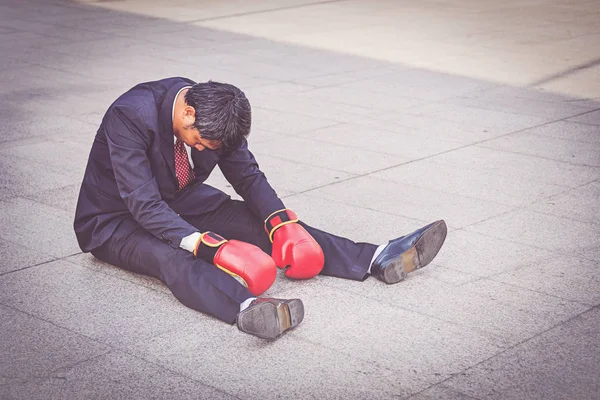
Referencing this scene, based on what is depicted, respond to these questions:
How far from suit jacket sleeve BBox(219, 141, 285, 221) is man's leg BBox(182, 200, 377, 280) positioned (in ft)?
0.23

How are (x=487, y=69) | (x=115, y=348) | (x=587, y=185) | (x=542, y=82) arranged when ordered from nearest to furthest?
1. (x=115, y=348)
2. (x=587, y=185)
3. (x=542, y=82)
4. (x=487, y=69)

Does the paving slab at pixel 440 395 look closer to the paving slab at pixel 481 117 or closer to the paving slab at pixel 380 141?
the paving slab at pixel 380 141

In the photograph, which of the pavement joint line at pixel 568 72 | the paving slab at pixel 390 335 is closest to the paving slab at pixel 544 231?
the paving slab at pixel 390 335

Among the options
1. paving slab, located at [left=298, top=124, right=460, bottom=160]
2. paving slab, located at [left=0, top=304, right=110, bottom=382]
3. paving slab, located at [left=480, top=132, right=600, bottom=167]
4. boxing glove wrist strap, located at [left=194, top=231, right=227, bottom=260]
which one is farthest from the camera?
paving slab, located at [left=298, top=124, right=460, bottom=160]

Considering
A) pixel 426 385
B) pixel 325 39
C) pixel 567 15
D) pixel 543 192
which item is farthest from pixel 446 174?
pixel 567 15

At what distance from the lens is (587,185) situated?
5.56 metres

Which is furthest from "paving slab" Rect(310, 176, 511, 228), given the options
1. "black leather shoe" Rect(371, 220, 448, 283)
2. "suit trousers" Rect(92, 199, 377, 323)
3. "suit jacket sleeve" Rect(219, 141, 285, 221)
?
"suit jacket sleeve" Rect(219, 141, 285, 221)

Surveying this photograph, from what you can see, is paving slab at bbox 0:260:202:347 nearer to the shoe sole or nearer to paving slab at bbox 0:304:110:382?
paving slab at bbox 0:304:110:382

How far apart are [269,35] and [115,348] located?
26.8 ft

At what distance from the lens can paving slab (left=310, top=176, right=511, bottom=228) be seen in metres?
5.04

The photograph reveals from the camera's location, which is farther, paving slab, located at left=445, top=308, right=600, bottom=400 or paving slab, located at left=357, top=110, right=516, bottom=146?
paving slab, located at left=357, top=110, right=516, bottom=146

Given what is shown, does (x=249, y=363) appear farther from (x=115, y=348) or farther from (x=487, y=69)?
(x=487, y=69)

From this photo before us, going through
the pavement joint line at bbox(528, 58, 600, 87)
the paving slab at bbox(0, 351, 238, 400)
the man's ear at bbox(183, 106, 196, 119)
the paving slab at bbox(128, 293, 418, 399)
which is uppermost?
the man's ear at bbox(183, 106, 196, 119)

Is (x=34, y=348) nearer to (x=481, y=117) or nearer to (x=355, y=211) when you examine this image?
(x=355, y=211)
